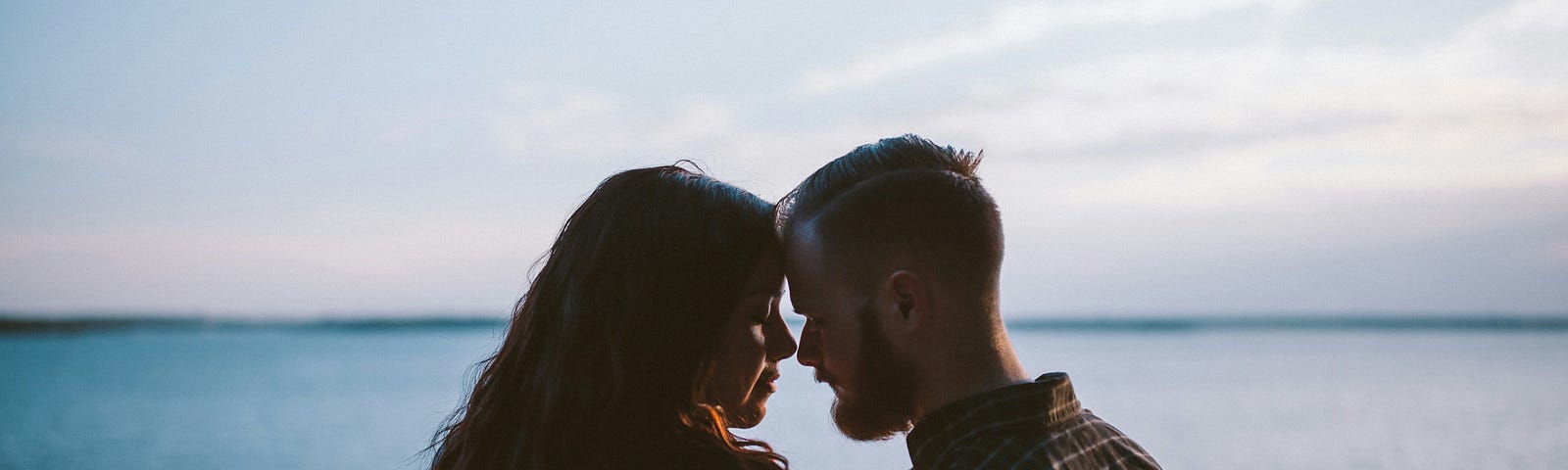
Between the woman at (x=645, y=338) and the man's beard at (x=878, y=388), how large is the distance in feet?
0.98

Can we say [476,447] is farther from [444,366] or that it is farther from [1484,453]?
[444,366]

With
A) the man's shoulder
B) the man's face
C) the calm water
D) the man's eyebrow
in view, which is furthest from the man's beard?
the calm water

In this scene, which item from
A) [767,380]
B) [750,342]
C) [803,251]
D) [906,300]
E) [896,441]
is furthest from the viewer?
[896,441]

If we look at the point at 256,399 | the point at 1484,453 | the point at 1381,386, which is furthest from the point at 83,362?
the point at 1484,453

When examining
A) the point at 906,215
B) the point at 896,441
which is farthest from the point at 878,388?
the point at 896,441

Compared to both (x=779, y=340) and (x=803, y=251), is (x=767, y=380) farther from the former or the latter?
(x=803, y=251)

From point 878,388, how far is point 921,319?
0.20 metres

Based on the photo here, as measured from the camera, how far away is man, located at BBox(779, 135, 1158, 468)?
2264 millimetres

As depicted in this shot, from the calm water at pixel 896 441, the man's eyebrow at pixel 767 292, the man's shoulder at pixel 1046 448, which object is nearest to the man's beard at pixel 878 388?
the man's shoulder at pixel 1046 448

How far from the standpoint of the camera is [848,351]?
267cm

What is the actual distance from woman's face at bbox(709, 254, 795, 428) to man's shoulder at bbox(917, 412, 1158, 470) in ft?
2.31

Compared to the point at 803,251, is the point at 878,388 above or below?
below

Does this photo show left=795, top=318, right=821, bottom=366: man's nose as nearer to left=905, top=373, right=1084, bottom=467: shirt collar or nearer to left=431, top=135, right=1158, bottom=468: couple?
left=431, top=135, right=1158, bottom=468: couple

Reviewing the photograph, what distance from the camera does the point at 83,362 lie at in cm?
6347
